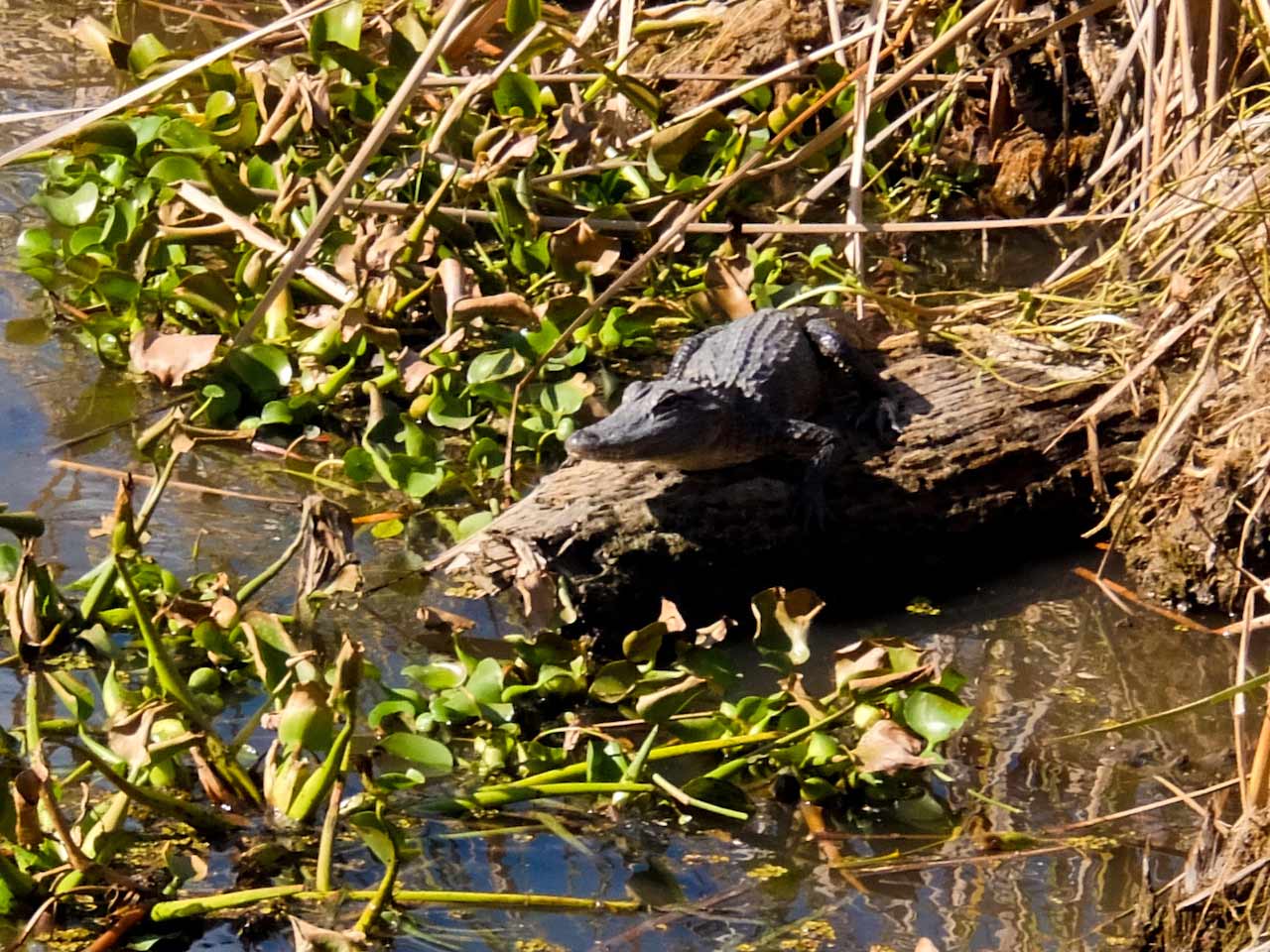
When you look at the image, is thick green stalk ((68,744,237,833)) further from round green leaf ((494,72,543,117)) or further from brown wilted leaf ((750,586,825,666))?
round green leaf ((494,72,543,117))

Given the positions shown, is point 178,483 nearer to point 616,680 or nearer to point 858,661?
point 616,680

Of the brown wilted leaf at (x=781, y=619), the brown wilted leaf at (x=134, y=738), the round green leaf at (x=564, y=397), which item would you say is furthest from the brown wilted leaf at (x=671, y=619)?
the round green leaf at (x=564, y=397)

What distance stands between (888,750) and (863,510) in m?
1.13

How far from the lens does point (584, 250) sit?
4430 millimetres

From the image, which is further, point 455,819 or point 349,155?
point 349,155

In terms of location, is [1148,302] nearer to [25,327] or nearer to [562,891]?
[562,891]

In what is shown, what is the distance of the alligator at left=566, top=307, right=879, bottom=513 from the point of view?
3648mm

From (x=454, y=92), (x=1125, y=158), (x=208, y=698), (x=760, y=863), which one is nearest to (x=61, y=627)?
(x=208, y=698)

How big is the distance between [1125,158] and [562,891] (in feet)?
11.1

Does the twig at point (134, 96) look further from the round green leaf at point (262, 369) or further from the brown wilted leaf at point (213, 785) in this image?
the round green leaf at point (262, 369)

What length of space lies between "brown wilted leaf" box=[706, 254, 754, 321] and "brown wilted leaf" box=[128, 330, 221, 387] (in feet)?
4.75

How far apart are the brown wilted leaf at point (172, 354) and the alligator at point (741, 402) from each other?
115 cm

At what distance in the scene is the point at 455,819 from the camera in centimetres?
282

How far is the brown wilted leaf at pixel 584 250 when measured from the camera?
440 cm
